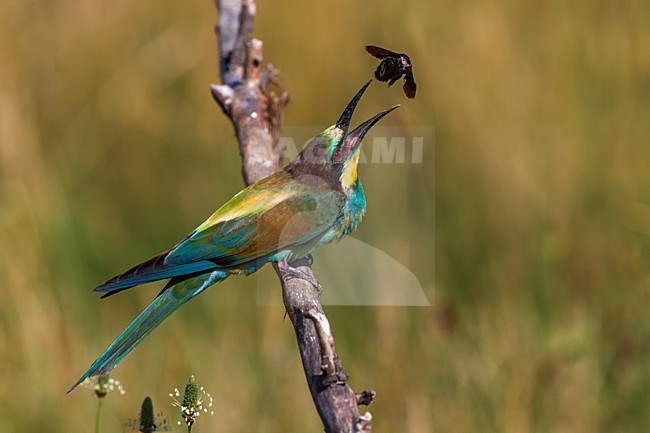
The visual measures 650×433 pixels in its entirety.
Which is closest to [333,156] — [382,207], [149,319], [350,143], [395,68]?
[350,143]

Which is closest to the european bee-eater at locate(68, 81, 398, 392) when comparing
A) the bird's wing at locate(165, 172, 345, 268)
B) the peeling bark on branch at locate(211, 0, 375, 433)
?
the bird's wing at locate(165, 172, 345, 268)

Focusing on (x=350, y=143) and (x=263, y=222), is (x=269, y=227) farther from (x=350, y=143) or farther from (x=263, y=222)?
(x=350, y=143)

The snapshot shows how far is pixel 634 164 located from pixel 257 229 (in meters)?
2.03

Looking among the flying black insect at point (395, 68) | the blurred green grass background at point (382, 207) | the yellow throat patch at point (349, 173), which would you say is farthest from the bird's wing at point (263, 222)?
the blurred green grass background at point (382, 207)

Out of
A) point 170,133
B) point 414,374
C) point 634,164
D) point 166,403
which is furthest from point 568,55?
point 166,403

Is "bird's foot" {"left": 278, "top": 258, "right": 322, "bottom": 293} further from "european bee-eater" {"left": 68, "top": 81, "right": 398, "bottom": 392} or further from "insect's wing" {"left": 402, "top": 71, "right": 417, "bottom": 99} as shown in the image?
"insect's wing" {"left": 402, "top": 71, "right": 417, "bottom": 99}

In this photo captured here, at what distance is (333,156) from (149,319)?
87 centimetres

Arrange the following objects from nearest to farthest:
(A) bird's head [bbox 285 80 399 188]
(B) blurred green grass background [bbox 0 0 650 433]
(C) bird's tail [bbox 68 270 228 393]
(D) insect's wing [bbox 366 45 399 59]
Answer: (C) bird's tail [bbox 68 270 228 393] < (D) insect's wing [bbox 366 45 399 59] < (A) bird's head [bbox 285 80 399 188] < (B) blurred green grass background [bbox 0 0 650 433]

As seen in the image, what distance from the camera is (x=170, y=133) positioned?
16.8 feet

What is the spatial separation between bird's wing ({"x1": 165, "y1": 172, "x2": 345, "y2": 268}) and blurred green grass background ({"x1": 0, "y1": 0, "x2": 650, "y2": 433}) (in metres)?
0.69

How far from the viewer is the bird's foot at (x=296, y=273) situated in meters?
2.76

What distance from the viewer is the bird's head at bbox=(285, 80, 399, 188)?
312 centimetres

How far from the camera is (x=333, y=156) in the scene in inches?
123

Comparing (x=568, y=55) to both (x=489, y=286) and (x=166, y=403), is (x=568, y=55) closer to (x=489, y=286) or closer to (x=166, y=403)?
(x=489, y=286)
